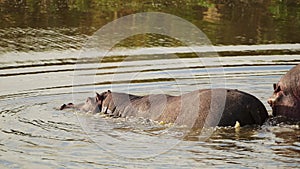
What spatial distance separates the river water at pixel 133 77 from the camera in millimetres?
9500

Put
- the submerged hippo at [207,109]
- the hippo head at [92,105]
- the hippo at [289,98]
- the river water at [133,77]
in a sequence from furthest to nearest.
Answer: the hippo head at [92,105] < the hippo at [289,98] < the submerged hippo at [207,109] < the river water at [133,77]

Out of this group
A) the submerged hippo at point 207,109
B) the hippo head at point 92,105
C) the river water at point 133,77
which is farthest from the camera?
the hippo head at point 92,105

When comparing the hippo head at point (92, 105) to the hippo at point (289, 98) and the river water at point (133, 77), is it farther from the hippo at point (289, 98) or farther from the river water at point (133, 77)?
the hippo at point (289, 98)

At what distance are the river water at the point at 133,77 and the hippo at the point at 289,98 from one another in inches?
12.7

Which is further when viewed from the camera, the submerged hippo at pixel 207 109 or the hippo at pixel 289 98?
the hippo at pixel 289 98

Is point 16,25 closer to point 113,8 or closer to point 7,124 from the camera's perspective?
point 113,8

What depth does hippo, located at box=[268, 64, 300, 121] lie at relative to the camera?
11.0 meters

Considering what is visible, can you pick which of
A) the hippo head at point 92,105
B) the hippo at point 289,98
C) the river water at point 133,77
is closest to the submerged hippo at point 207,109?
the river water at point 133,77

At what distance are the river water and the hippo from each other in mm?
322

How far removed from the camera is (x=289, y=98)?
11008 mm

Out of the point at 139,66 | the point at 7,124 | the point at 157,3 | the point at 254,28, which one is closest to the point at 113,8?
the point at 157,3

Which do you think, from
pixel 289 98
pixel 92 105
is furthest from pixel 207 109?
pixel 92 105

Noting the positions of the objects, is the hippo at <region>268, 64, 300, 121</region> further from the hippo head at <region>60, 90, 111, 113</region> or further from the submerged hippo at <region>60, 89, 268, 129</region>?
the hippo head at <region>60, 90, 111, 113</region>

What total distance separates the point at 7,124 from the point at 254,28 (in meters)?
10.7
